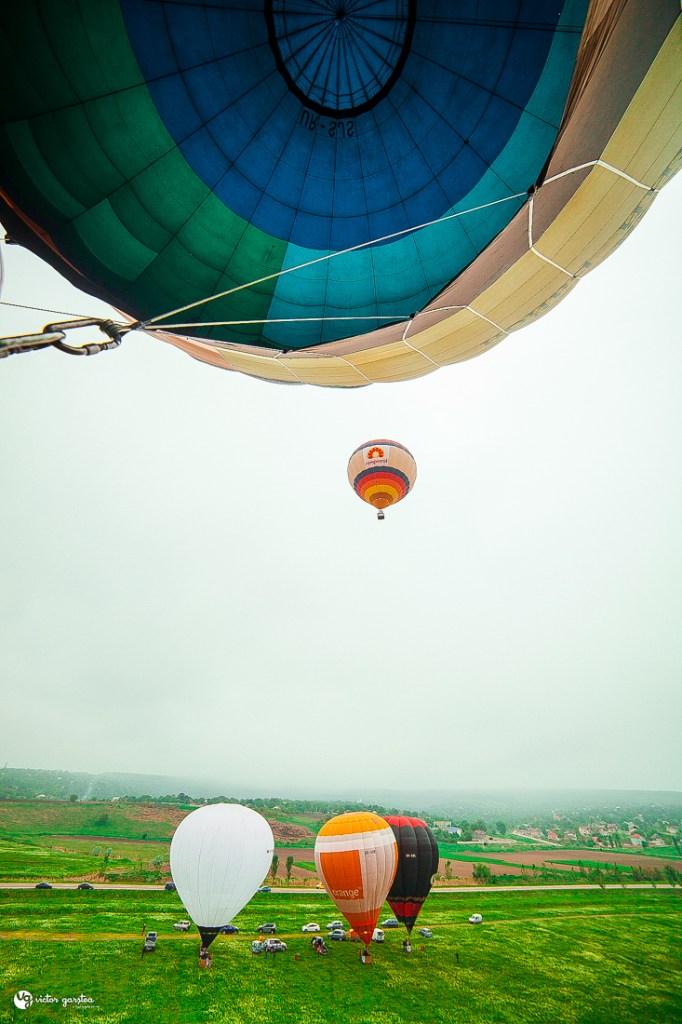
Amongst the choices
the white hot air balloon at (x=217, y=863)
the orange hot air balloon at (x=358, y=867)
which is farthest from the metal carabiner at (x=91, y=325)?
the white hot air balloon at (x=217, y=863)

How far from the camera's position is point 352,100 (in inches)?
131

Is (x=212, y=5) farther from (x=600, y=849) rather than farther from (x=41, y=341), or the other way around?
(x=600, y=849)

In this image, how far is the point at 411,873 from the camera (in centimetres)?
1195

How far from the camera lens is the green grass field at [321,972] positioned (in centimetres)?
832

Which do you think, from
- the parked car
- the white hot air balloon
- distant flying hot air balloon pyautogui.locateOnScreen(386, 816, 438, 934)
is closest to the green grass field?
the parked car

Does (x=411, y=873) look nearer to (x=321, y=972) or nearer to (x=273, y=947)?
(x=321, y=972)

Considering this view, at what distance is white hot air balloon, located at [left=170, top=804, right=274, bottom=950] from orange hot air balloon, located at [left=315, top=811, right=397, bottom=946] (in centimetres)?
153

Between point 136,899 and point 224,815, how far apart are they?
9.21 m

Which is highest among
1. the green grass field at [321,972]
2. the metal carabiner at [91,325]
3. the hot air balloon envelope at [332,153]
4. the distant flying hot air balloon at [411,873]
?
the hot air balloon envelope at [332,153]

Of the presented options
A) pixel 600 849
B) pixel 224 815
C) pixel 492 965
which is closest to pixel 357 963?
pixel 492 965

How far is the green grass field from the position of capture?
8320 millimetres

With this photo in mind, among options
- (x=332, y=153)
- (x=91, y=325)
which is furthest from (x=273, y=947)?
(x=332, y=153)

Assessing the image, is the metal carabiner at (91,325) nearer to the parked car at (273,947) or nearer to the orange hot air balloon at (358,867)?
the orange hot air balloon at (358,867)

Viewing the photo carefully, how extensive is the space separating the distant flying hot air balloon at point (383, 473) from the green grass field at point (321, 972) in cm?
941
